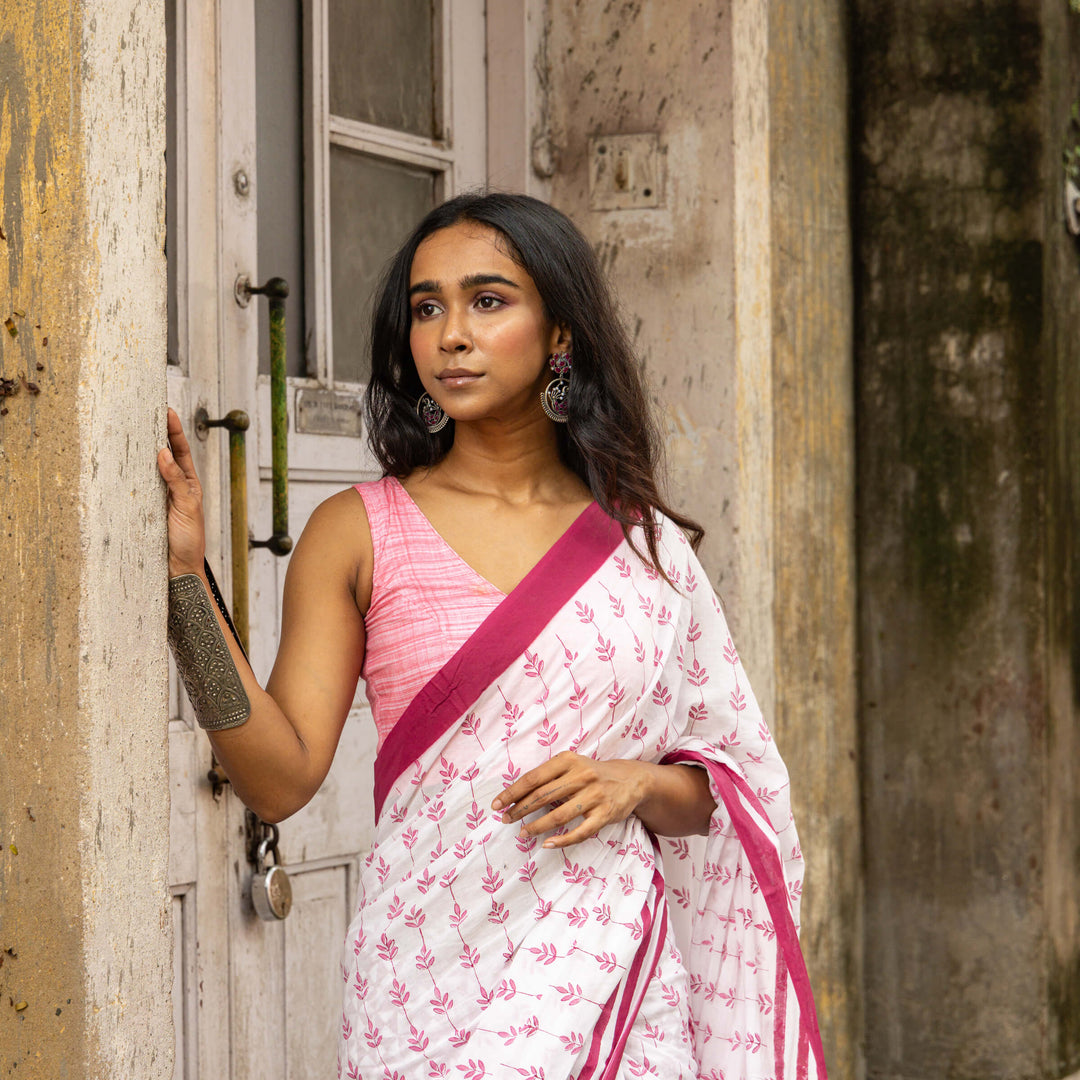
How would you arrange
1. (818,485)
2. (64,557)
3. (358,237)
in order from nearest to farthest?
1. (64,557)
2. (358,237)
3. (818,485)

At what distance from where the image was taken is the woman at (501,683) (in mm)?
1733

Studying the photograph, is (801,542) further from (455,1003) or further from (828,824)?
(455,1003)

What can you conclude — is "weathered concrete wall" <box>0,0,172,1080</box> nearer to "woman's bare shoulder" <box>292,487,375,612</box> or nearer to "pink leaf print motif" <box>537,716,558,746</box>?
"woman's bare shoulder" <box>292,487,375,612</box>

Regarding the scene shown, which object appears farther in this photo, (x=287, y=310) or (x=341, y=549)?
(x=287, y=310)

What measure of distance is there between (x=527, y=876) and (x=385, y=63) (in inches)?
73.0

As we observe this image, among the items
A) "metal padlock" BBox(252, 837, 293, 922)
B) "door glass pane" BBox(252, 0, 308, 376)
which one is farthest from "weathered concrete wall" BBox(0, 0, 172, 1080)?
"door glass pane" BBox(252, 0, 308, 376)

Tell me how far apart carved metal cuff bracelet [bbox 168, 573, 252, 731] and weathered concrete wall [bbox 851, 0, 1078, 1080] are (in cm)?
259

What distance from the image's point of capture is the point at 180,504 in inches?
64.6

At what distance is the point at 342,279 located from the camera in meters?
2.88

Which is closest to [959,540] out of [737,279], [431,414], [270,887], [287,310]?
[737,279]

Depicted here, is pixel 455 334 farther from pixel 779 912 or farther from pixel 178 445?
pixel 779 912

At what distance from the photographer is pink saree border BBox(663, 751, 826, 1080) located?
2055mm

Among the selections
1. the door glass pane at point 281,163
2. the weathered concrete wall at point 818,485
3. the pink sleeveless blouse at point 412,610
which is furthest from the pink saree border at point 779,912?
the weathered concrete wall at point 818,485

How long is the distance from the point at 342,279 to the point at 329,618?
4.11 feet
